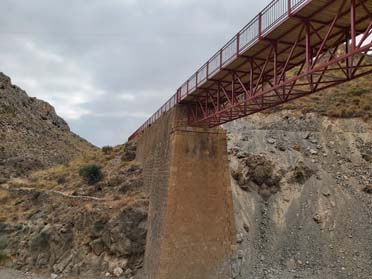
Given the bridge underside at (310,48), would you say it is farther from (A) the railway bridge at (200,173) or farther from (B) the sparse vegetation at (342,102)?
(B) the sparse vegetation at (342,102)

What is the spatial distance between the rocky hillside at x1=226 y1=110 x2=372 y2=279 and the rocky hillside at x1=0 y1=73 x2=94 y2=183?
1052 inches

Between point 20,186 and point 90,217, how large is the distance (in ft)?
45.6

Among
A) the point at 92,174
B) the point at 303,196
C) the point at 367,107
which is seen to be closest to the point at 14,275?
the point at 92,174

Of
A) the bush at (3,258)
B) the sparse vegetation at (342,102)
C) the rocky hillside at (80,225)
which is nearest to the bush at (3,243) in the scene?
the rocky hillside at (80,225)

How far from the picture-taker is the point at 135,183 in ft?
77.3

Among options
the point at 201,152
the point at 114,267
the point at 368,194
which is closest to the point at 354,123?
the point at 368,194

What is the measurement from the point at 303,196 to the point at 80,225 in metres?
14.8

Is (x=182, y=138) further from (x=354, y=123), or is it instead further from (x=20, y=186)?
(x=20, y=186)

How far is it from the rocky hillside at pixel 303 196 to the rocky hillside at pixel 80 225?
6527mm

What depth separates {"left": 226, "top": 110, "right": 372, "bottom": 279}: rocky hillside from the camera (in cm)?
1658

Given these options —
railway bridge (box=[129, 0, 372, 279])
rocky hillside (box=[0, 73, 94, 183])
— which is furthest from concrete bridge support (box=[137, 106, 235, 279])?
rocky hillside (box=[0, 73, 94, 183])

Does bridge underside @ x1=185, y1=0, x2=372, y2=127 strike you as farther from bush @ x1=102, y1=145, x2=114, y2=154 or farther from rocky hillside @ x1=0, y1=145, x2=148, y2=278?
bush @ x1=102, y1=145, x2=114, y2=154

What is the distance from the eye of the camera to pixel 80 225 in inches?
814

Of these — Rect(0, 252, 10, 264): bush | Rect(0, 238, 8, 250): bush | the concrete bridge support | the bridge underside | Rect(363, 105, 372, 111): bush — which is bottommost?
Rect(0, 252, 10, 264): bush
